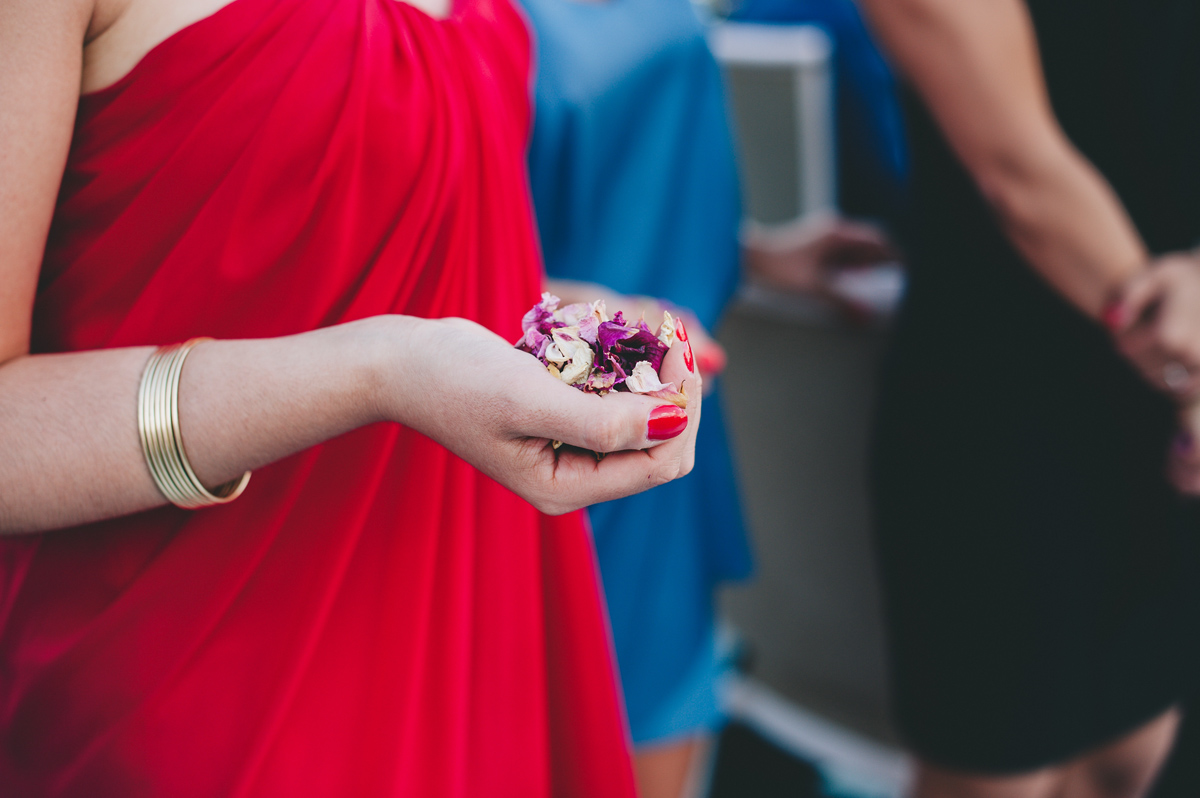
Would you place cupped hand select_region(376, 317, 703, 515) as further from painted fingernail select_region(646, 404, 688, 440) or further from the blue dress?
the blue dress

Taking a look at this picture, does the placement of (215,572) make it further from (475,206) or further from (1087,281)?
(1087,281)

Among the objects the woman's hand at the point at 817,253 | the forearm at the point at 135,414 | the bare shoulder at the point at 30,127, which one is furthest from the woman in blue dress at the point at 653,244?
the bare shoulder at the point at 30,127

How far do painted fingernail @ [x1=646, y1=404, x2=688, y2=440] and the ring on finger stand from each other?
83 centimetres

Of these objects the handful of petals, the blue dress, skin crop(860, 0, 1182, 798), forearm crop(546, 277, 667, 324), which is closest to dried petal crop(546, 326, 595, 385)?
the handful of petals

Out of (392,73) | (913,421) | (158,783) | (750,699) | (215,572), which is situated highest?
(392,73)

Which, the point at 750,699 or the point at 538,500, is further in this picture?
the point at 750,699

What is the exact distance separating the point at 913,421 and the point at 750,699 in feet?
4.20

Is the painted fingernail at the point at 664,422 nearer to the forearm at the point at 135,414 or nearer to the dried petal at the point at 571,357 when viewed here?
the dried petal at the point at 571,357

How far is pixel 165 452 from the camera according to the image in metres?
0.61

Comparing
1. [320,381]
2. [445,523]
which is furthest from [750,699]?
[320,381]

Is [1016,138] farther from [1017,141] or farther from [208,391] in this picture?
[208,391]

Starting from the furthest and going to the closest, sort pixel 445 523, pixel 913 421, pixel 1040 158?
pixel 913 421, pixel 1040 158, pixel 445 523

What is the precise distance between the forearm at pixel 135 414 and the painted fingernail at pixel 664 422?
0.22 m

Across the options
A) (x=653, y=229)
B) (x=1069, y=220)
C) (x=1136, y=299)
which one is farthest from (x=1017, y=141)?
(x=653, y=229)
